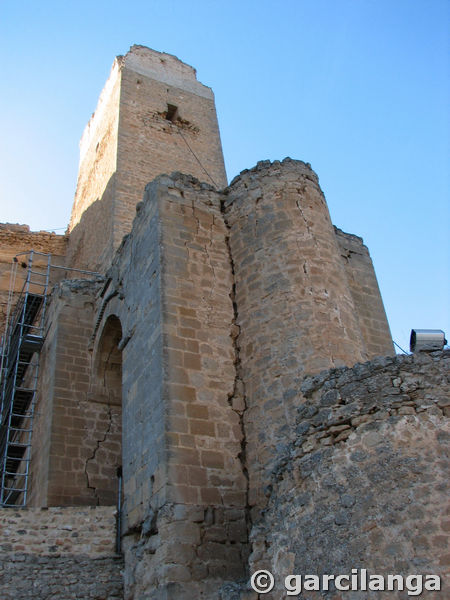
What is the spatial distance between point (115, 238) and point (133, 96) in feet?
16.6

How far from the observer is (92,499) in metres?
8.78

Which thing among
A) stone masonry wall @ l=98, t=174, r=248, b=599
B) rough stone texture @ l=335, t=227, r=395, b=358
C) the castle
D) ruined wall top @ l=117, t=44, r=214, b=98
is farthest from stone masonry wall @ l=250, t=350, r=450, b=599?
ruined wall top @ l=117, t=44, r=214, b=98

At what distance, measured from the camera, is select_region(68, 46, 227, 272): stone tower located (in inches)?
532

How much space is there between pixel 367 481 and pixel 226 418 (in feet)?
9.53

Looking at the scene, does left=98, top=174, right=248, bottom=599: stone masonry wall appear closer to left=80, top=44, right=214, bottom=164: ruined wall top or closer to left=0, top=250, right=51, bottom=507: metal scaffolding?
left=0, top=250, right=51, bottom=507: metal scaffolding

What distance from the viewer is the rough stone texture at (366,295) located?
29.6ft

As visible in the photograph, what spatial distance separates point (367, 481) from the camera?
380cm

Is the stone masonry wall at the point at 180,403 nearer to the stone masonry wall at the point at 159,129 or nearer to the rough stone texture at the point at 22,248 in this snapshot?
the stone masonry wall at the point at 159,129

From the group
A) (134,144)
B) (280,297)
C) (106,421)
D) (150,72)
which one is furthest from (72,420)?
(150,72)

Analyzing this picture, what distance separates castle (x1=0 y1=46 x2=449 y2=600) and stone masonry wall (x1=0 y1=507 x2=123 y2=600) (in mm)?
16

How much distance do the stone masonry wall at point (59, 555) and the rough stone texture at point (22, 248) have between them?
10.9 metres

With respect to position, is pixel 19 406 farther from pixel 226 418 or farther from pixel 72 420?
pixel 226 418

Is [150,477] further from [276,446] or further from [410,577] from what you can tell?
[410,577]

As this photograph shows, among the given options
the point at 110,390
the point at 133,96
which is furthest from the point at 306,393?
the point at 133,96
